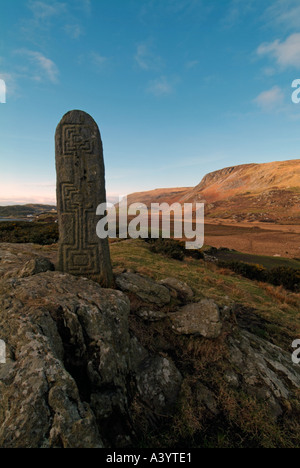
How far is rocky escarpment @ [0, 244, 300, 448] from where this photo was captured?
7.80ft

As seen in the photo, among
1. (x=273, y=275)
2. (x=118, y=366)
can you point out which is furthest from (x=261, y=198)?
(x=118, y=366)

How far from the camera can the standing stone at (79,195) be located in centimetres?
606

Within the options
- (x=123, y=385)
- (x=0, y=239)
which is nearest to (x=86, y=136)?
(x=123, y=385)

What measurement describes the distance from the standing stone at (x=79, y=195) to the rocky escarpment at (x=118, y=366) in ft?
2.20

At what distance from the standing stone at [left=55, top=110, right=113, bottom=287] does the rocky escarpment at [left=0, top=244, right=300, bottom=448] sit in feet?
2.20

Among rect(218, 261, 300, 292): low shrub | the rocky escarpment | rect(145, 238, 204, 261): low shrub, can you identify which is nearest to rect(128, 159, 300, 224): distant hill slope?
rect(145, 238, 204, 261): low shrub

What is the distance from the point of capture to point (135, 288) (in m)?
6.01

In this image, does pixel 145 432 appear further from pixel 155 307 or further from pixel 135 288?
pixel 135 288

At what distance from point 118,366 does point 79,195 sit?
4.23 m

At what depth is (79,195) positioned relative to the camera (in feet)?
20.0

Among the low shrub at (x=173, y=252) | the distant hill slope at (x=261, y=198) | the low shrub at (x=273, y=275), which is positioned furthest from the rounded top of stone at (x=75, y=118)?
the distant hill slope at (x=261, y=198)

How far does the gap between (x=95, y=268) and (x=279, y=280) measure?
1197cm

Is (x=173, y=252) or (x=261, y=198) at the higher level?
(x=261, y=198)

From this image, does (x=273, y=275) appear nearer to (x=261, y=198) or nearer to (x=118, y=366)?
(x=118, y=366)
